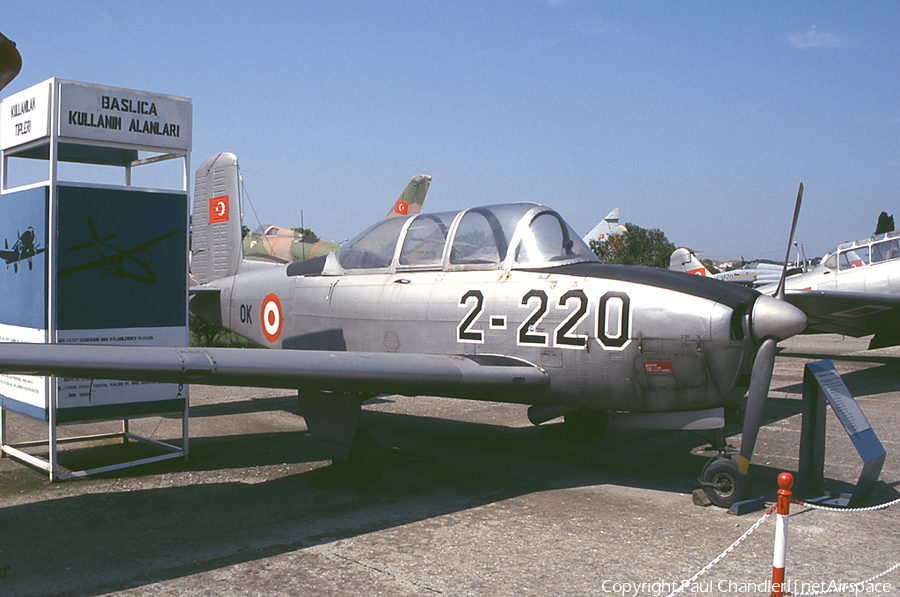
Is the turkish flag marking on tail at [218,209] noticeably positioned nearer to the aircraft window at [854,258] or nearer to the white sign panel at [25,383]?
the white sign panel at [25,383]

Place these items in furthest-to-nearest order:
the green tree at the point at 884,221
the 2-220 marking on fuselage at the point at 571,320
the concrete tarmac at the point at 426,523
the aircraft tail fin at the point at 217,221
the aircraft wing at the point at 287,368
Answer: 1. the green tree at the point at 884,221
2. the aircraft tail fin at the point at 217,221
3. the 2-220 marking on fuselage at the point at 571,320
4. the aircraft wing at the point at 287,368
5. the concrete tarmac at the point at 426,523

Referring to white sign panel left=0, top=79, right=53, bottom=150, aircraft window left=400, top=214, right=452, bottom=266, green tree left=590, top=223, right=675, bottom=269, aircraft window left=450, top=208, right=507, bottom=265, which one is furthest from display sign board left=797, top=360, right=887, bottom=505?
green tree left=590, top=223, right=675, bottom=269

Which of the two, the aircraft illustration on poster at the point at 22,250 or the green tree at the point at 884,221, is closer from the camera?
the aircraft illustration on poster at the point at 22,250

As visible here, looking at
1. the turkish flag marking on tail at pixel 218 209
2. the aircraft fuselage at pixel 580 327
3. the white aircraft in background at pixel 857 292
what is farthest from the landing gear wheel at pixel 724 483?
the white aircraft in background at pixel 857 292

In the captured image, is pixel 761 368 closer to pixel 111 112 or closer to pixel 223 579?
pixel 223 579

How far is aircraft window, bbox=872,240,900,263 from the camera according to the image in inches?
598

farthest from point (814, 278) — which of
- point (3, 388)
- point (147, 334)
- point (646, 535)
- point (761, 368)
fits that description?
point (3, 388)

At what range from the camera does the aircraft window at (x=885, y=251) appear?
1520 centimetres

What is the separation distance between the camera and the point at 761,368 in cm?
516

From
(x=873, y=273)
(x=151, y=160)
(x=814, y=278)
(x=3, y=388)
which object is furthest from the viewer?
(x=814, y=278)

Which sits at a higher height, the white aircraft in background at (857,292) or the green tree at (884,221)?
the green tree at (884,221)

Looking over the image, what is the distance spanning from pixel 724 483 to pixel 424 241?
3.48 m

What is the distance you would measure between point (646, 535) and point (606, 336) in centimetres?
155

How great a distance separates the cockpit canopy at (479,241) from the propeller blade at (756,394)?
176cm
